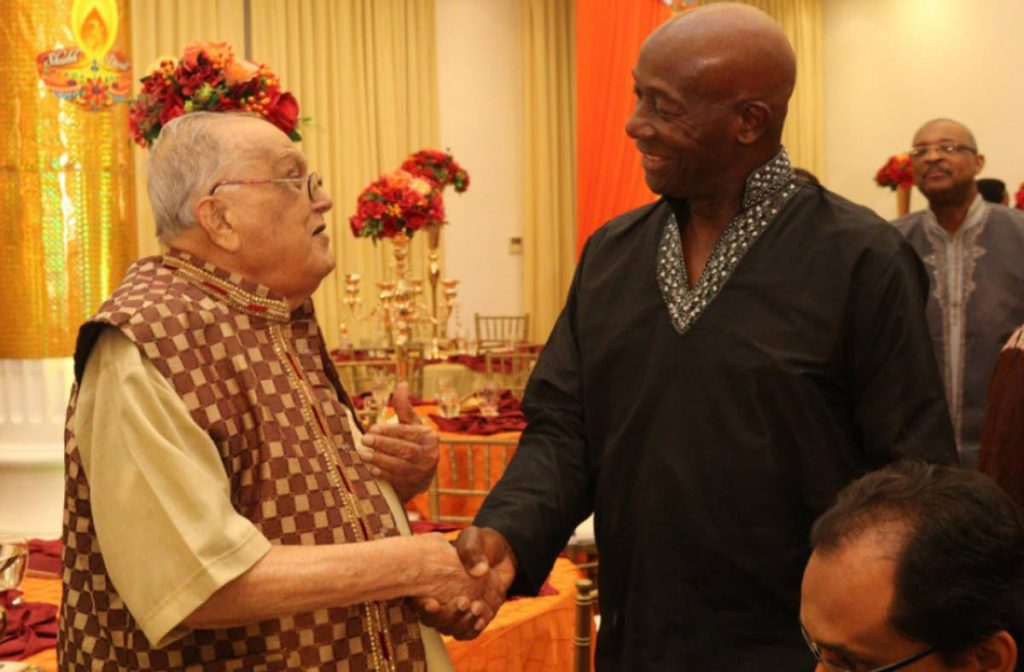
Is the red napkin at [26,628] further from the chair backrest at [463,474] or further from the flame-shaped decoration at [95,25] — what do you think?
the flame-shaped decoration at [95,25]

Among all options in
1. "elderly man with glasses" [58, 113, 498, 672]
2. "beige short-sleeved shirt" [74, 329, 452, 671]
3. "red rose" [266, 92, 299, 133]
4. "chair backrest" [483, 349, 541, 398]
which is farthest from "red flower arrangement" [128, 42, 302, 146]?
"chair backrest" [483, 349, 541, 398]

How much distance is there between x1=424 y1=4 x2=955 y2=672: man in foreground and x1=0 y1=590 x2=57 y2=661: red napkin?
3.25ft

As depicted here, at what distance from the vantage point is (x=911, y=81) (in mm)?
11961

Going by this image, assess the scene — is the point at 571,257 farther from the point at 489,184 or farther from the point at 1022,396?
the point at 1022,396

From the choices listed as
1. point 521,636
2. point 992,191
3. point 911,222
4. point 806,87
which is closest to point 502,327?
point 806,87

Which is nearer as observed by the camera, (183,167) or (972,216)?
A: (183,167)

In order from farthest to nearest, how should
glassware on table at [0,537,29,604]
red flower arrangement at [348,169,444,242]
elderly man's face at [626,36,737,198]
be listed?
red flower arrangement at [348,169,444,242] < glassware on table at [0,537,29,604] < elderly man's face at [626,36,737,198]

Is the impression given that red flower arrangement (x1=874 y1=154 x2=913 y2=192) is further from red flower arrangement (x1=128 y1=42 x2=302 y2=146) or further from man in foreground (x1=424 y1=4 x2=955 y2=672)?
man in foreground (x1=424 y1=4 x2=955 y2=672)

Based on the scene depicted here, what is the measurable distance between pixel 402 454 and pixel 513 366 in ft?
19.3

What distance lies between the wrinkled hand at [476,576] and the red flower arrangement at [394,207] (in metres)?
4.16

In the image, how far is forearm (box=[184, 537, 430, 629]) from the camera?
1.74 metres

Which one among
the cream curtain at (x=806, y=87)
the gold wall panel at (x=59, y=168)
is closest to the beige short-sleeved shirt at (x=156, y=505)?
the gold wall panel at (x=59, y=168)

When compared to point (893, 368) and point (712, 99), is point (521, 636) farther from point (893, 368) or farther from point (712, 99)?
point (712, 99)

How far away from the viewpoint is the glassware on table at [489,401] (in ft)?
19.0
